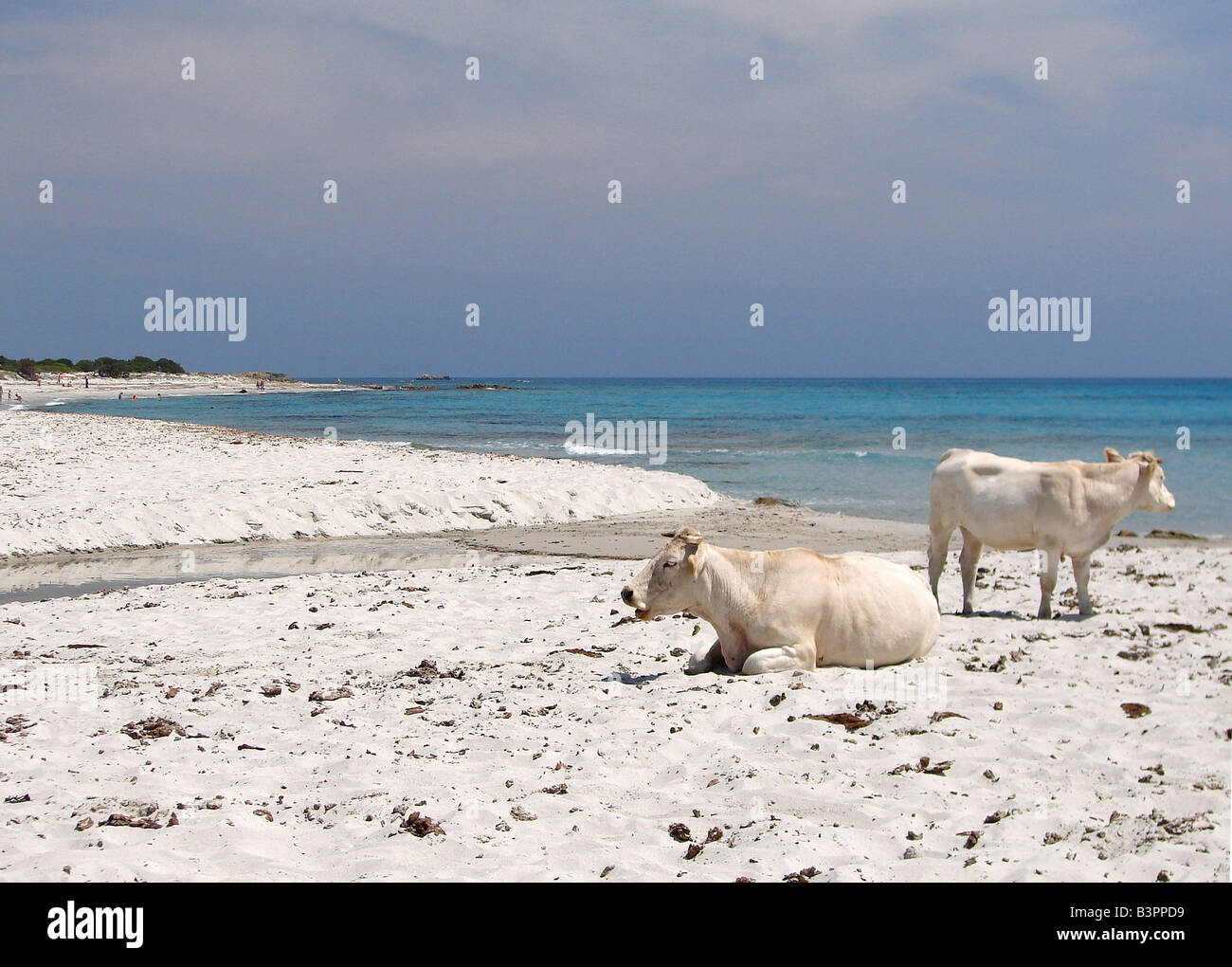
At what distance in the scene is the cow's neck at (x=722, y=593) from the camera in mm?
7703

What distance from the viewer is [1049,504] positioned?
9.91 m

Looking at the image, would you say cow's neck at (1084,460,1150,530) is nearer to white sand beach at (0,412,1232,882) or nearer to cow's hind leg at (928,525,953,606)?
white sand beach at (0,412,1232,882)

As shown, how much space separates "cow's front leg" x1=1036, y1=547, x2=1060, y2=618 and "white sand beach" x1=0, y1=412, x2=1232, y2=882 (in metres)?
0.26

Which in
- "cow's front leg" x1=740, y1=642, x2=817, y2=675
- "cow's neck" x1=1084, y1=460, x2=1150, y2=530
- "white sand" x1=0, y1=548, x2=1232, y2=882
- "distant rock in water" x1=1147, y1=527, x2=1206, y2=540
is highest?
"cow's neck" x1=1084, y1=460, x2=1150, y2=530

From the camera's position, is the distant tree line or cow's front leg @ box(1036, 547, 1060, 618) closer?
cow's front leg @ box(1036, 547, 1060, 618)

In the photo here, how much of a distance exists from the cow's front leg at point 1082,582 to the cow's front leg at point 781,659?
3.90 meters

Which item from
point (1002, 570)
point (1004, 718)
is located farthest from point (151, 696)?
point (1002, 570)

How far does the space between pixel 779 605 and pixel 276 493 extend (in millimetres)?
13186

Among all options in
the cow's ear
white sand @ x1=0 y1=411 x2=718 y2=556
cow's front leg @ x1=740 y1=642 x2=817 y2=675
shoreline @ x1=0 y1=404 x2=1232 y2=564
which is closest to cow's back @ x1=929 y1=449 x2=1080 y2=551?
cow's front leg @ x1=740 y1=642 x2=817 y2=675

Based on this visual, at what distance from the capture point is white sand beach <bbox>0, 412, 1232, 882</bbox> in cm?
455

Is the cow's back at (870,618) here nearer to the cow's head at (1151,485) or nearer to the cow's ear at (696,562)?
the cow's ear at (696,562)

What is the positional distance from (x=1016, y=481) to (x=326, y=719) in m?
7.07
